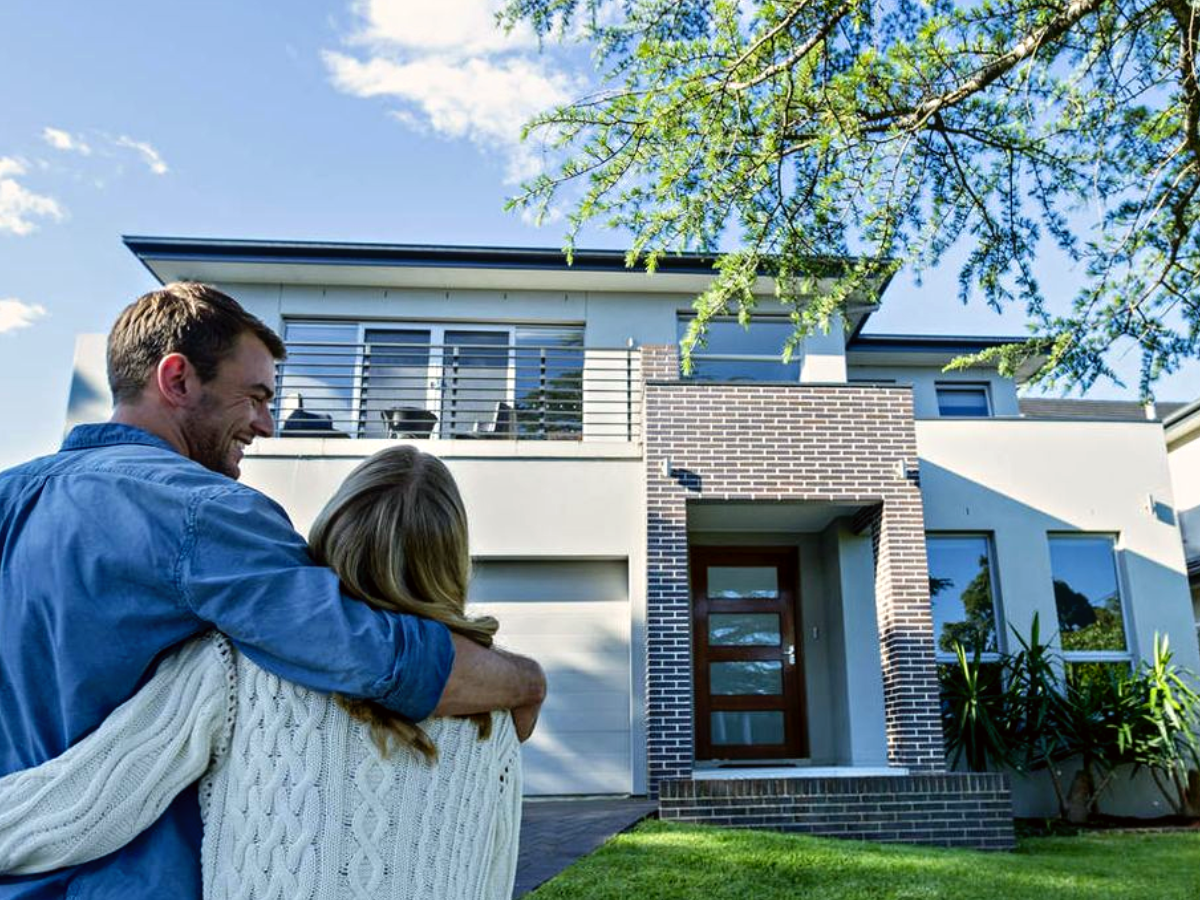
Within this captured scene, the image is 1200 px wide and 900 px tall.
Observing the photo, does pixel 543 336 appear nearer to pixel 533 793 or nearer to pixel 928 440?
pixel 928 440

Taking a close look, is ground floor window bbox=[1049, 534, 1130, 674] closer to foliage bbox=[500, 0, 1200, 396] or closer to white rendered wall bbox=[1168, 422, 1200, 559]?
white rendered wall bbox=[1168, 422, 1200, 559]

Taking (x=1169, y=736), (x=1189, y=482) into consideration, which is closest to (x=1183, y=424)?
(x=1189, y=482)

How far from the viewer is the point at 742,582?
1138 cm

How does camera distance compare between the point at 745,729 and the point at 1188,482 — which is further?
the point at 1188,482

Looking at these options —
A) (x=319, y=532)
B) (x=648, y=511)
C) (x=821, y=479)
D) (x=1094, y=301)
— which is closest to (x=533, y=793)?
(x=648, y=511)

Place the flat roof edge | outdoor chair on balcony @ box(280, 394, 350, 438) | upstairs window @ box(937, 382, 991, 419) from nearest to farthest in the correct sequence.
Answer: outdoor chair on balcony @ box(280, 394, 350, 438) → the flat roof edge → upstairs window @ box(937, 382, 991, 419)

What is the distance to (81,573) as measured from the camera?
1.13m

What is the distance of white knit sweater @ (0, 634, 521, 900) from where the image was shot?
1049 millimetres

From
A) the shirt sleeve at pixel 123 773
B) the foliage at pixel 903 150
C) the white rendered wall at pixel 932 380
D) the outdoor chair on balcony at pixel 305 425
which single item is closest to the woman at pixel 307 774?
the shirt sleeve at pixel 123 773

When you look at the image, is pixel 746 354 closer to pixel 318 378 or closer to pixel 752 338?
pixel 752 338

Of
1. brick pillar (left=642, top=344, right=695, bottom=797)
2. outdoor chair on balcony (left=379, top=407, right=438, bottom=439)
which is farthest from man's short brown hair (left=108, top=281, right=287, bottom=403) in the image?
outdoor chair on balcony (left=379, top=407, right=438, bottom=439)

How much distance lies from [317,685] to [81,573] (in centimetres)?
31

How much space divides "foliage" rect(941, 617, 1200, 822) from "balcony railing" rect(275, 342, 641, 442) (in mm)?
4577

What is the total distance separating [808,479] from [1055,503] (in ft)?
11.6
